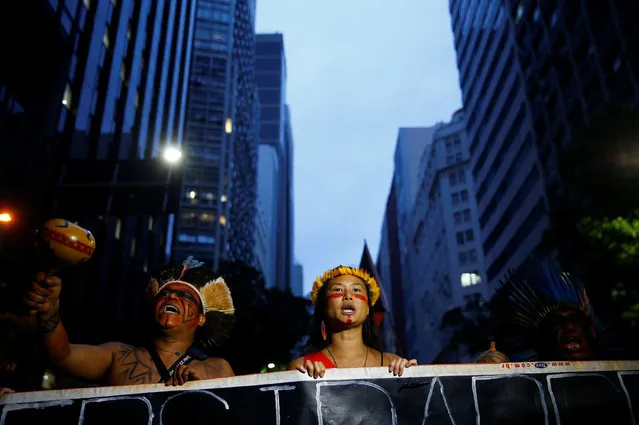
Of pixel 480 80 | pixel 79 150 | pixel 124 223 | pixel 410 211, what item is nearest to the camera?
pixel 79 150

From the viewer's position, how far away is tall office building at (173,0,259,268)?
73125 millimetres

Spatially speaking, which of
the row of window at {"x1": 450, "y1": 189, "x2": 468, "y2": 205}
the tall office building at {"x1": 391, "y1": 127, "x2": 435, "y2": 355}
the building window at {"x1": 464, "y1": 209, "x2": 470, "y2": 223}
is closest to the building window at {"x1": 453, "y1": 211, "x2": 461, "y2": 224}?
the building window at {"x1": 464, "y1": 209, "x2": 470, "y2": 223}

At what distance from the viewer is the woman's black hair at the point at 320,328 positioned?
4.42m

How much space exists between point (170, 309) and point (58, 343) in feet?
2.94

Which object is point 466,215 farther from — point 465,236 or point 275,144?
point 275,144

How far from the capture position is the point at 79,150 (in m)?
21.7

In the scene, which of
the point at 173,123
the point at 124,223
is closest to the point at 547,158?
the point at 173,123

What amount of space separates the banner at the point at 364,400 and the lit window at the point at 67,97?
20241 millimetres

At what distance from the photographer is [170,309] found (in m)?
4.01

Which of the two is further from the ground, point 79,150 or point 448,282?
point 448,282

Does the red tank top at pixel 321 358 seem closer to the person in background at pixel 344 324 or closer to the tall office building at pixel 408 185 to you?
the person in background at pixel 344 324

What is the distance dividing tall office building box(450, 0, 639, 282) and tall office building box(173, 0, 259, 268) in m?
36.1

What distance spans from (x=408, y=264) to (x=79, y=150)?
332 ft

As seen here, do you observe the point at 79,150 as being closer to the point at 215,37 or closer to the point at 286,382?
the point at 286,382
